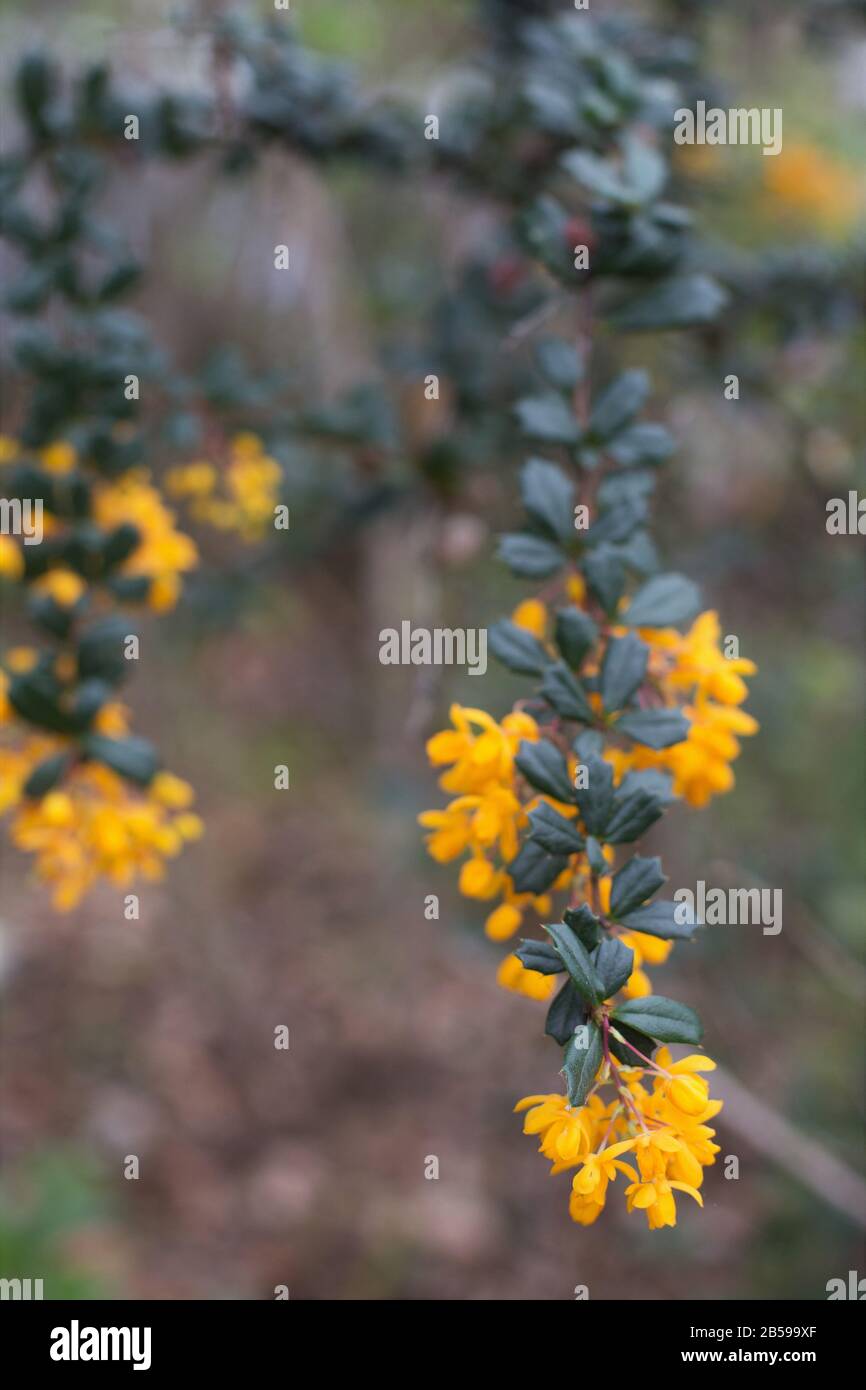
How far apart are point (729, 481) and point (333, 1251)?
6.10 ft

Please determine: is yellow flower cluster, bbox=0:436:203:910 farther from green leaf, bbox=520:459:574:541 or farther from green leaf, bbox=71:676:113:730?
green leaf, bbox=520:459:574:541

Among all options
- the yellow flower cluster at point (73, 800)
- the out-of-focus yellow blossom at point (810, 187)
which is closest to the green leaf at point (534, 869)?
the yellow flower cluster at point (73, 800)

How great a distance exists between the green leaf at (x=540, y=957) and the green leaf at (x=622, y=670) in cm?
20

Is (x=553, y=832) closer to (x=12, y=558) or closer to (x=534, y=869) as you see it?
(x=534, y=869)

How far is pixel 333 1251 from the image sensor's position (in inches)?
89.8

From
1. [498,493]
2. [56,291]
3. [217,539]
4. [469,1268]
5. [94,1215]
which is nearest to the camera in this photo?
[56,291]

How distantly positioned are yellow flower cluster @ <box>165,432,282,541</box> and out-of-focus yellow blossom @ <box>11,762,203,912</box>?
0.51 m

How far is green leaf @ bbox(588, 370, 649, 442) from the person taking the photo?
3.12ft

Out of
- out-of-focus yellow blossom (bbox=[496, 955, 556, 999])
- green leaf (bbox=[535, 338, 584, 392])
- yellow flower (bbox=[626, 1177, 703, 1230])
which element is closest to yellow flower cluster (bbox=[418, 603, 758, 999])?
out-of-focus yellow blossom (bbox=[496, 955, 556, 999])

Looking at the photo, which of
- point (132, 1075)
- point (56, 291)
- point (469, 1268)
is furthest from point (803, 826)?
point (56, 291)

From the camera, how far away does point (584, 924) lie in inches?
24.2

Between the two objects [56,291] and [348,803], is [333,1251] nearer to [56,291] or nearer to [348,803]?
[348,803]

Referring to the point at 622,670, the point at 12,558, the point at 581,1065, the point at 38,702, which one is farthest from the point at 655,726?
the point at 12,558
